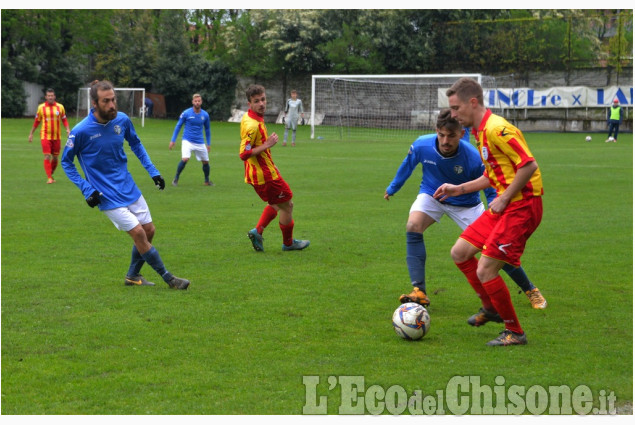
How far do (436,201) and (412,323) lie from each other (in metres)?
1.74

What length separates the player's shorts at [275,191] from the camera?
33.7 feet

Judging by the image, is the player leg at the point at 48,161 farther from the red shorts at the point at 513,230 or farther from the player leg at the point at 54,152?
the red shorts at the point at 513,230

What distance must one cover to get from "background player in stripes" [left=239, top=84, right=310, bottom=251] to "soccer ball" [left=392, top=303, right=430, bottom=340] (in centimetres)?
407

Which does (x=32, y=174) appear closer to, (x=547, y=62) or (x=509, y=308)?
(x=509, y=308)

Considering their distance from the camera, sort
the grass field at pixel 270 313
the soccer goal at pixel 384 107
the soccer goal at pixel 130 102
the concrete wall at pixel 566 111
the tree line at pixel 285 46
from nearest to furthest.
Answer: the grass field at pixel 270 313
the soccer goal at pixel 384 107
the concrete wall at pixel 566 111
the tree line at pixel 285 46
the soccer goal at pixel 130 102

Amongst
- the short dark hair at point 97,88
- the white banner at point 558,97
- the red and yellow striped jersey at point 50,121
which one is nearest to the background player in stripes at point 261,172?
the short dark hair at point 97,88

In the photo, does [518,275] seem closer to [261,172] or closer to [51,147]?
[261,172]

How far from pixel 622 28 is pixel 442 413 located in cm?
4357

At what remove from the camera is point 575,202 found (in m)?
14.9

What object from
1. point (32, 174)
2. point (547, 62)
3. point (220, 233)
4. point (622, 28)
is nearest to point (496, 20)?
point (547, 62)

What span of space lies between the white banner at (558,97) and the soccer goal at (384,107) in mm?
1149

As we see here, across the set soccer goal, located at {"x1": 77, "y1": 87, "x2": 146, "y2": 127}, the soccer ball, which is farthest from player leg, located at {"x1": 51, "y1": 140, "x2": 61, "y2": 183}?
soccer goal, located at {"x1": 77, "y1": 87, "x2": 146, "y2": 127}

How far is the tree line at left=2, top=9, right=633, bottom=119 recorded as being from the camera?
149 ft

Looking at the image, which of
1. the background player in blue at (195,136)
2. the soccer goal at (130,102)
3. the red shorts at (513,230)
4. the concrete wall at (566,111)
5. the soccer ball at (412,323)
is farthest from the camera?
the soccer goal at (130,102)
